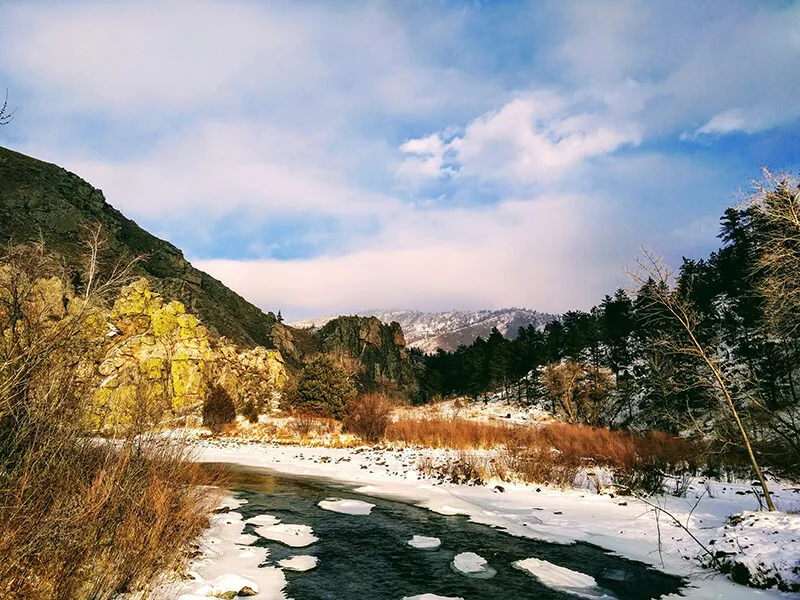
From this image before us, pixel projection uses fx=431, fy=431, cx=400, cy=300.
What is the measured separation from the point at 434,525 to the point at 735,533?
5.95 metres

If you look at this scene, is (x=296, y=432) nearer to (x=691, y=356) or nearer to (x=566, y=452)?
(x=566, y=452)

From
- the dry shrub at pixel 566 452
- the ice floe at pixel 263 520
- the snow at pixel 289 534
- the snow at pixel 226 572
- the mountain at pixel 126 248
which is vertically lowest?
the ice floe at pixel 263 520

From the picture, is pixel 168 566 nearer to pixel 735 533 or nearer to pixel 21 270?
pixel 21 270

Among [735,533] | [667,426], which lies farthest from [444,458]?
[667,426]

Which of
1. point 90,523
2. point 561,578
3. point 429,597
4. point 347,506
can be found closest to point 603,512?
point 561,578

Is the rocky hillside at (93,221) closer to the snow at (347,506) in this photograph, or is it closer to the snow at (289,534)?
the snow at (347,506)

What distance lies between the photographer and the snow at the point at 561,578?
665 cm

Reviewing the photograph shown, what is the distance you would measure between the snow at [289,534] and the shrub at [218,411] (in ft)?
73.9

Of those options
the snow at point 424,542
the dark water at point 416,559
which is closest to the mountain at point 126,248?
the dark water at point 416,559

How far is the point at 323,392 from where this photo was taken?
31.2m

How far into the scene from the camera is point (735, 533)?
797cm

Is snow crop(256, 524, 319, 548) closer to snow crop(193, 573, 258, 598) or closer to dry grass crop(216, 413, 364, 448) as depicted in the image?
snow crop(193, 573, 258, 598)

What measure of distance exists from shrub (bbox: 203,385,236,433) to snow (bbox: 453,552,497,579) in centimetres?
2603

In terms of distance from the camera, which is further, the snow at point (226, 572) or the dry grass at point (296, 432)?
the dry grass at point (296, 432)
